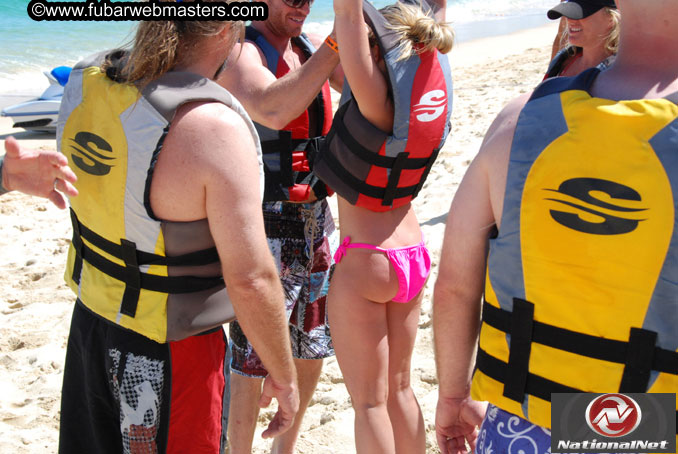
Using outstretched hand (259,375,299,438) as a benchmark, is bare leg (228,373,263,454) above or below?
below

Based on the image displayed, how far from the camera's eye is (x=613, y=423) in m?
1.54

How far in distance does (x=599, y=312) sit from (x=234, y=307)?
1.03 metres

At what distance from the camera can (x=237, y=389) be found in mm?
3027

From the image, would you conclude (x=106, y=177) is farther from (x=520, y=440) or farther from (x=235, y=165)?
(x=520, y=440)

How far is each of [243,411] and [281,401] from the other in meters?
0.94

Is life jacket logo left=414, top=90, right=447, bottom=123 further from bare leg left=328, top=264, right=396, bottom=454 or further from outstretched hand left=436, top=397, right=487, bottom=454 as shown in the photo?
outstretched hand left=436, top=397, right=487, bottom=454

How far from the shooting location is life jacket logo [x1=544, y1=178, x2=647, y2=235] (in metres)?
1.43

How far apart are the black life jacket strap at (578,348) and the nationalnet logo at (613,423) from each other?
48mm

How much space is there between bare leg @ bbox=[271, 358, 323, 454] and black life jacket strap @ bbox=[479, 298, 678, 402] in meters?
1.58

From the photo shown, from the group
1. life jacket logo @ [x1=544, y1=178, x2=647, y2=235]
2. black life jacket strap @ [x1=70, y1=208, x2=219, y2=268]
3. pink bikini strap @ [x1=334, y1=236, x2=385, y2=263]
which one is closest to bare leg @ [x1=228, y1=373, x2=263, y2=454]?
pink bikini strap @ [x1=334, y1=236, x2=385, y2=263]

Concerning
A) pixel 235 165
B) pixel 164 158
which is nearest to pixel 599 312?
pixel 235 165

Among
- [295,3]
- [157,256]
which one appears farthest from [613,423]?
[295,3]

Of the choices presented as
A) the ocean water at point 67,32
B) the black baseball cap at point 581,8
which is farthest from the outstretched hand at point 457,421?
the ocean water at point 67,32

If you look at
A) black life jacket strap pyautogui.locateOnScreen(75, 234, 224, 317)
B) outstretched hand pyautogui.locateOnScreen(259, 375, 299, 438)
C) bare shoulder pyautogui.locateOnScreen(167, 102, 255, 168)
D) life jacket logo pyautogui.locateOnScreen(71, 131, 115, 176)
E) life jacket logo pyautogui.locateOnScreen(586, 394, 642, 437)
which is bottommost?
outstretched hand pyautogui.locateOnScreen(259, 375, 299, 438)
